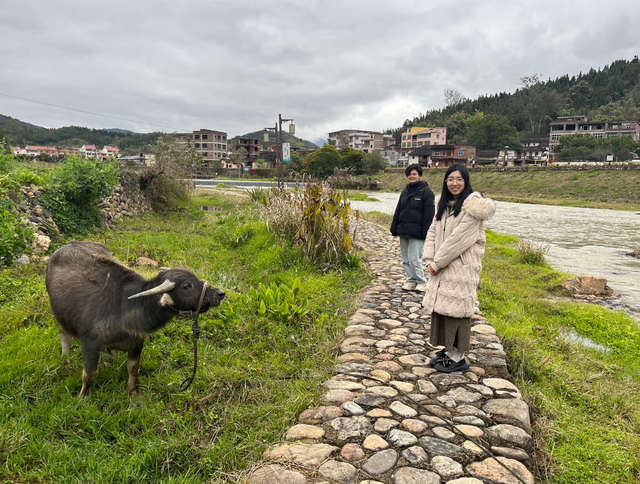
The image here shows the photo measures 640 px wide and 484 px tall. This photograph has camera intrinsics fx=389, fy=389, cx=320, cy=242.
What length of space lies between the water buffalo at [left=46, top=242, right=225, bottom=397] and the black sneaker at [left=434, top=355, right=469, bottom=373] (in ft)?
6.81

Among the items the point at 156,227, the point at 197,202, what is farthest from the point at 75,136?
the point at 156,227

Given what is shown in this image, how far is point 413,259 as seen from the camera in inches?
233

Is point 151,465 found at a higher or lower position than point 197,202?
lower

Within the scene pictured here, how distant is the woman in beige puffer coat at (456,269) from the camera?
3.35 metres

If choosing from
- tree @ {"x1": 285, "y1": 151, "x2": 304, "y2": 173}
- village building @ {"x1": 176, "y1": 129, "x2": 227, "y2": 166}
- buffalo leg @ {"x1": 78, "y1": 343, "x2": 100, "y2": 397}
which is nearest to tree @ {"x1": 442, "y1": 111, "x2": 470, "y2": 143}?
tree @ {"x1": 285, "y1": 151, "x2": 304, "y2": 173}

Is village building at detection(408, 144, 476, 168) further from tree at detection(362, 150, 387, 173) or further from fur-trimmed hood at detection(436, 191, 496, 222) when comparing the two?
fur-trimmed hood at detection(436, 191, 496, 222)

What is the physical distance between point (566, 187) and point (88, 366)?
133 ft

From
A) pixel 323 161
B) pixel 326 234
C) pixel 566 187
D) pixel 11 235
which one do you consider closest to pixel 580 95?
pixel 566 187

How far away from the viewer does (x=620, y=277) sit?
9.35 m

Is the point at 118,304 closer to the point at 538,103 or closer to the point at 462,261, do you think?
the point at 462,261

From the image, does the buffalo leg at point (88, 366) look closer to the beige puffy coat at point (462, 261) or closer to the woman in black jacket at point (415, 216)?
the beige puffy coat at point (462, 261)

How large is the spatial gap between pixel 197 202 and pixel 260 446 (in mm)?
16805

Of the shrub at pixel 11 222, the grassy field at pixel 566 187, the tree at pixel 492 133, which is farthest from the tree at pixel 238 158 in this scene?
the shrub at pixel 11 222

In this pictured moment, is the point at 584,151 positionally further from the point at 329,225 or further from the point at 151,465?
the point at 151,465
